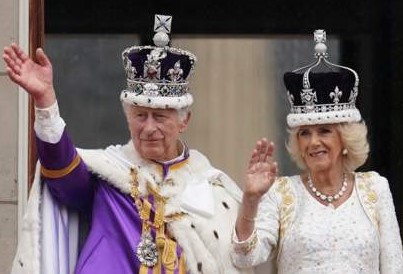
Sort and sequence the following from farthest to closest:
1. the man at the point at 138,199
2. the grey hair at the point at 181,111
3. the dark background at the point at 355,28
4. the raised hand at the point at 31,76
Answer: the dark background at the point at 355,28
the grey hair at the point at 181,111
the man at the point at 138,199
the raised hand at the point at 31,76

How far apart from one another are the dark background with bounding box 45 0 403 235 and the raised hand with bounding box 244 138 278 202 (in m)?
1.75

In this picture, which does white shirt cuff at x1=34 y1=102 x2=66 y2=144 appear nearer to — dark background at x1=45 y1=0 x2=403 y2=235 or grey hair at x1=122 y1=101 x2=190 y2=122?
grey hair at x1=122 y1=101 x2=190 y2=122

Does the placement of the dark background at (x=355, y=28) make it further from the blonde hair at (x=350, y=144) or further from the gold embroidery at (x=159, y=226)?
the gold embroidery at (x=159, y=226)

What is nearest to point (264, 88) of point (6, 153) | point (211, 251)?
point (6, 153)

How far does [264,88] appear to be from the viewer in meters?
6.40

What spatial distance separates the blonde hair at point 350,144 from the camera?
16.0 feet

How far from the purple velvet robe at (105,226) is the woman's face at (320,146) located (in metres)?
0.54

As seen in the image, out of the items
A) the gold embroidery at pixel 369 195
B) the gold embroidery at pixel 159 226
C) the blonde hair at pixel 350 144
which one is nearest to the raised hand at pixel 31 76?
the gold embroidery at pixel 159 226

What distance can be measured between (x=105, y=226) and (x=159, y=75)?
54cm

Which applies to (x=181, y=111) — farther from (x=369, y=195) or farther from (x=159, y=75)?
(x=369, y=195)

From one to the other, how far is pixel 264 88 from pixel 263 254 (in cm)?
169

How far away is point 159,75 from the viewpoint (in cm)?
489

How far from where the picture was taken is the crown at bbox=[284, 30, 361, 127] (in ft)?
16.1

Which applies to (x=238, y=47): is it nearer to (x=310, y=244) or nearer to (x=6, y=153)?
(x=6, y=153)
